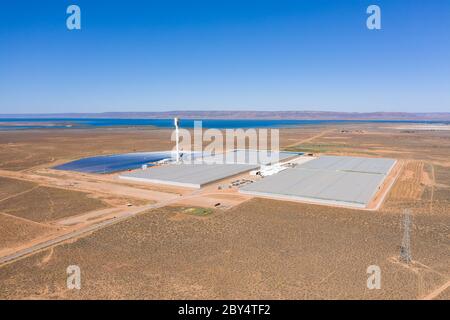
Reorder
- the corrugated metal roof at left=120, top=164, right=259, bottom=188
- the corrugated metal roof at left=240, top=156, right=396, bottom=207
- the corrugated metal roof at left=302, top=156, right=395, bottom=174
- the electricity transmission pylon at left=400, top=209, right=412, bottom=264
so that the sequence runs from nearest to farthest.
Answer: the electricity transmission pylon at left=400, top=209, right=412, bottom=264
the corrugated metal roof at left=240, top=156, right=396, bottom=207
the corrugated metal roof at left=120, top=164, right=259, bottom=188
the corrugated metal roof at left=302, top=156, right=395, bottom=174

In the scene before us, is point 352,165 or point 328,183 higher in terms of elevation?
point 352,165

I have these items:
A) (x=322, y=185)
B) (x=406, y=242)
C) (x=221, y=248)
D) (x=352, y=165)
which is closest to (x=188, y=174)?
(x=322, y=185)

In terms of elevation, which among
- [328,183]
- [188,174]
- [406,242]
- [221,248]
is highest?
[188,174]

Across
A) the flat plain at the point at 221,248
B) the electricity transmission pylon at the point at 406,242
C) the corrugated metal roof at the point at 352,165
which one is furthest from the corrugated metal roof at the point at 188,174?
the electricity transmission pylon at the point at 406,242

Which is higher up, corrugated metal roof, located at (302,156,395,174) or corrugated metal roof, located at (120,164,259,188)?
corrugated metal roof, located at (302,156,395,174)

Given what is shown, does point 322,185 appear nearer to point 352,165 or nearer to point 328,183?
point 328,183

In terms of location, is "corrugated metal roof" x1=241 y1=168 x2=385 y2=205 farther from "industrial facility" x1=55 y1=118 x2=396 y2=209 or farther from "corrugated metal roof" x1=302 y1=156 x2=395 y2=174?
"corrugated metal roof" x1=302 y1=156 x2=395 y2=174

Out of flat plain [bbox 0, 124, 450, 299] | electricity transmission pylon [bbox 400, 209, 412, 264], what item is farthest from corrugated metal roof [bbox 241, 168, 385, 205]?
electricity transmission pylon [bbox 400, 209, 412, 264]
